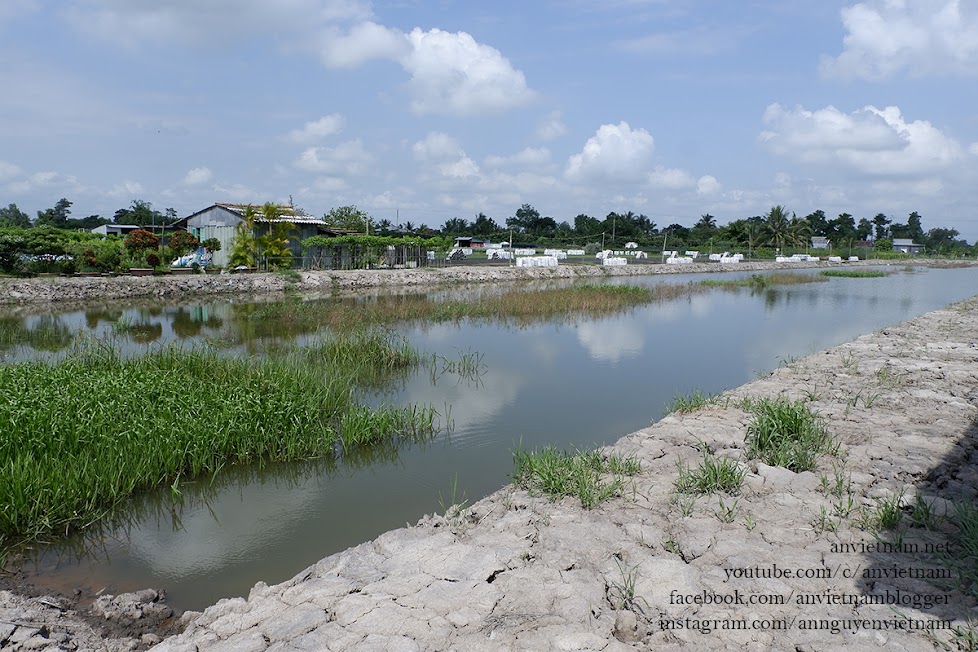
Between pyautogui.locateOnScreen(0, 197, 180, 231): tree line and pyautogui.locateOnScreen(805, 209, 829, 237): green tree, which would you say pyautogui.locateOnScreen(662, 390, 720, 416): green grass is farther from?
pyautogui.locateOnScreen(805, 209, 829, 237): green tree

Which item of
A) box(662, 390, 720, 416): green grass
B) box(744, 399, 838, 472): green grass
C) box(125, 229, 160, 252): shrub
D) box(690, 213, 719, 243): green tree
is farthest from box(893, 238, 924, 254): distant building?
box(744, 399, 838, 472): green grass

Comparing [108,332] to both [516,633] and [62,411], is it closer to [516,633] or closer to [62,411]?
[62,411]

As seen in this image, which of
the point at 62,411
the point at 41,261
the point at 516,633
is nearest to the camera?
the point at 516,633

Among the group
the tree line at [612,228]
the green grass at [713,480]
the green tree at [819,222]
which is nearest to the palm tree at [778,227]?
the tree line at [612,228]

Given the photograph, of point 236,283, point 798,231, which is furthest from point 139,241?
point 798,231

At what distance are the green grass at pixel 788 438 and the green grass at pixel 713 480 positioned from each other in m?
0.52

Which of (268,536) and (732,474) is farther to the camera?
(268,536)

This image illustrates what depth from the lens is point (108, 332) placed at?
14398 mm

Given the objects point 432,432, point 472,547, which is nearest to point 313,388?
point 432,432

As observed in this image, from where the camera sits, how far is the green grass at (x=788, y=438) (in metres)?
5.18

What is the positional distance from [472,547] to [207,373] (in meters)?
5.75

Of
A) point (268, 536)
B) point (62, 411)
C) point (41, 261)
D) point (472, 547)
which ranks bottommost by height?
point (268, 536)

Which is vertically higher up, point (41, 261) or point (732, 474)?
point (41, 261)

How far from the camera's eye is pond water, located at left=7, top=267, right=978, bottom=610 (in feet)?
15.6
